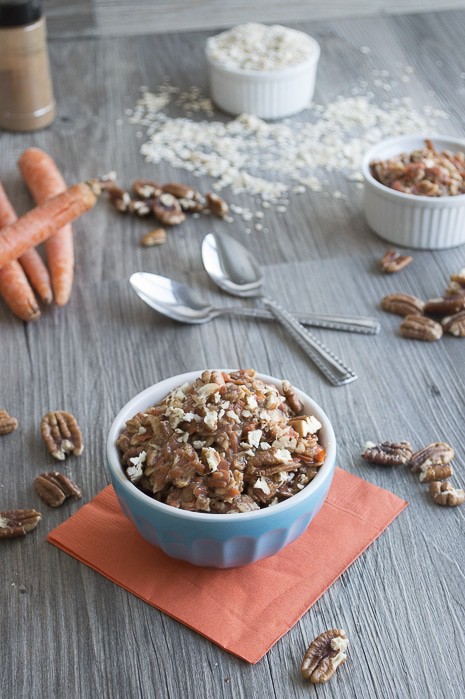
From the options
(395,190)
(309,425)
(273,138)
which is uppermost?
(309,425)

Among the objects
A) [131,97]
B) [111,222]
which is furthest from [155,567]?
[131,97]

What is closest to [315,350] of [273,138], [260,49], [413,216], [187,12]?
[413,216]

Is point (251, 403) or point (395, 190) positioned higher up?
point (251, 403)

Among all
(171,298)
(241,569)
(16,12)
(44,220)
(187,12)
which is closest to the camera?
(241,569)

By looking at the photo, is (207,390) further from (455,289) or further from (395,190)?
(395,190)

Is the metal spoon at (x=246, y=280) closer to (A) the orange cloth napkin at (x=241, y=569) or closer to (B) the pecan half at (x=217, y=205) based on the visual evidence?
(B) the pecan half at (x=217, y=205)

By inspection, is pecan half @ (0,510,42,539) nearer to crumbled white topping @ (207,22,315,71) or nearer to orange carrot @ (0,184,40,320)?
orange carrot @ (0,184,40,320)

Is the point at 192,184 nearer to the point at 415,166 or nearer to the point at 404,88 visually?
the point at 415,166
